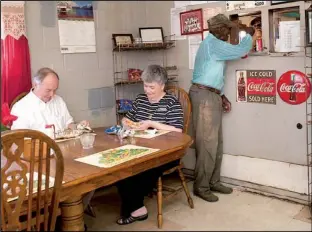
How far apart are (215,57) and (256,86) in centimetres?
42

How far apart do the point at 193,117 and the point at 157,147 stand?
3.04ft

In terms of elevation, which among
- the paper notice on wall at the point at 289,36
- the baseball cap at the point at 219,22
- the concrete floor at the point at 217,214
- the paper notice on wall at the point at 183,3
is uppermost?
the paper notice on wall at the point at 183,3

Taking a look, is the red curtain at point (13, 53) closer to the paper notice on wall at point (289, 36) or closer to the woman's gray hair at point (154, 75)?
the woman's gray hair at point (154, 75)

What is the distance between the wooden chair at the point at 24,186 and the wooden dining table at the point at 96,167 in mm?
89

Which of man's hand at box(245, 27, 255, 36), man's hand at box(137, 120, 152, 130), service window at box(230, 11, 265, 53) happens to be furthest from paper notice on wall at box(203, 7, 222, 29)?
man's hand at box(137, 120, 152, 130)

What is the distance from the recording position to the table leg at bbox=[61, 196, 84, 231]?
165cm

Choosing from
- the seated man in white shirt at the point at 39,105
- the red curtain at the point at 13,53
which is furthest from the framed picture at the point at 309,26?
the red curtain at the point at 13,53

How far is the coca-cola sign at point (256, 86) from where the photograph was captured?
285 cm

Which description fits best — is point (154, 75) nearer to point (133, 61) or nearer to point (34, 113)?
point (34, 113)

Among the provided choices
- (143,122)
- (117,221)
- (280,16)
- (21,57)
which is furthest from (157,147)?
(280,16)

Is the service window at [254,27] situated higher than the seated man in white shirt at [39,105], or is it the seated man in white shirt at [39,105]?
the service window at [254,27]

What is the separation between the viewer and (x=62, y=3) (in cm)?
291

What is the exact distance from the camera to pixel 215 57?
110 inches

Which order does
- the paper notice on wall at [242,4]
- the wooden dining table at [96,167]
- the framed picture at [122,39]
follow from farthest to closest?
the framed picture at [122,39], the paper notice on wall at [242,4], the wooden dining table at [96,167]
